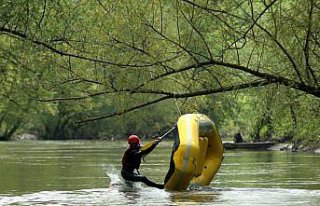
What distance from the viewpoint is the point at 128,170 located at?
20.2 m

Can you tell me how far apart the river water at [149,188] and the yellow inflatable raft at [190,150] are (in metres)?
0.32

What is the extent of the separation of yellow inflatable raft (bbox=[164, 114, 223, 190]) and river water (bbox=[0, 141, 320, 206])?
32 centimetres

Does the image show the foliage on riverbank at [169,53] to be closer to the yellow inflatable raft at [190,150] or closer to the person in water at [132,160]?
the yellow inflatable raft at [190,150]

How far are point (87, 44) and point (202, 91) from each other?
2.65 metres

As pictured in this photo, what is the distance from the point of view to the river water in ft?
57.1

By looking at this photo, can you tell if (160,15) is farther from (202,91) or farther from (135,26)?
(202,91)

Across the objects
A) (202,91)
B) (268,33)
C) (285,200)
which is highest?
(268,33)

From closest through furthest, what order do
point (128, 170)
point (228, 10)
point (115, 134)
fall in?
point (228, 10), point (128, 170), point (115, 134)

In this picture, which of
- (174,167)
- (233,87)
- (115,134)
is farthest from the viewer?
(115,134)

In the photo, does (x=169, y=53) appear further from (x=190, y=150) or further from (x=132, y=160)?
(x=132, y=160)

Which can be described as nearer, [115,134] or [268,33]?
[268,33]

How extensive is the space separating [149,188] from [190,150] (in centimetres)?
204

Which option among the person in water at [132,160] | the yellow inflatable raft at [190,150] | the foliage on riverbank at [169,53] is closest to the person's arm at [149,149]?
the person in water at [132,160]

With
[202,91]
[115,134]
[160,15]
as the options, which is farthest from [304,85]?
[115,134]
